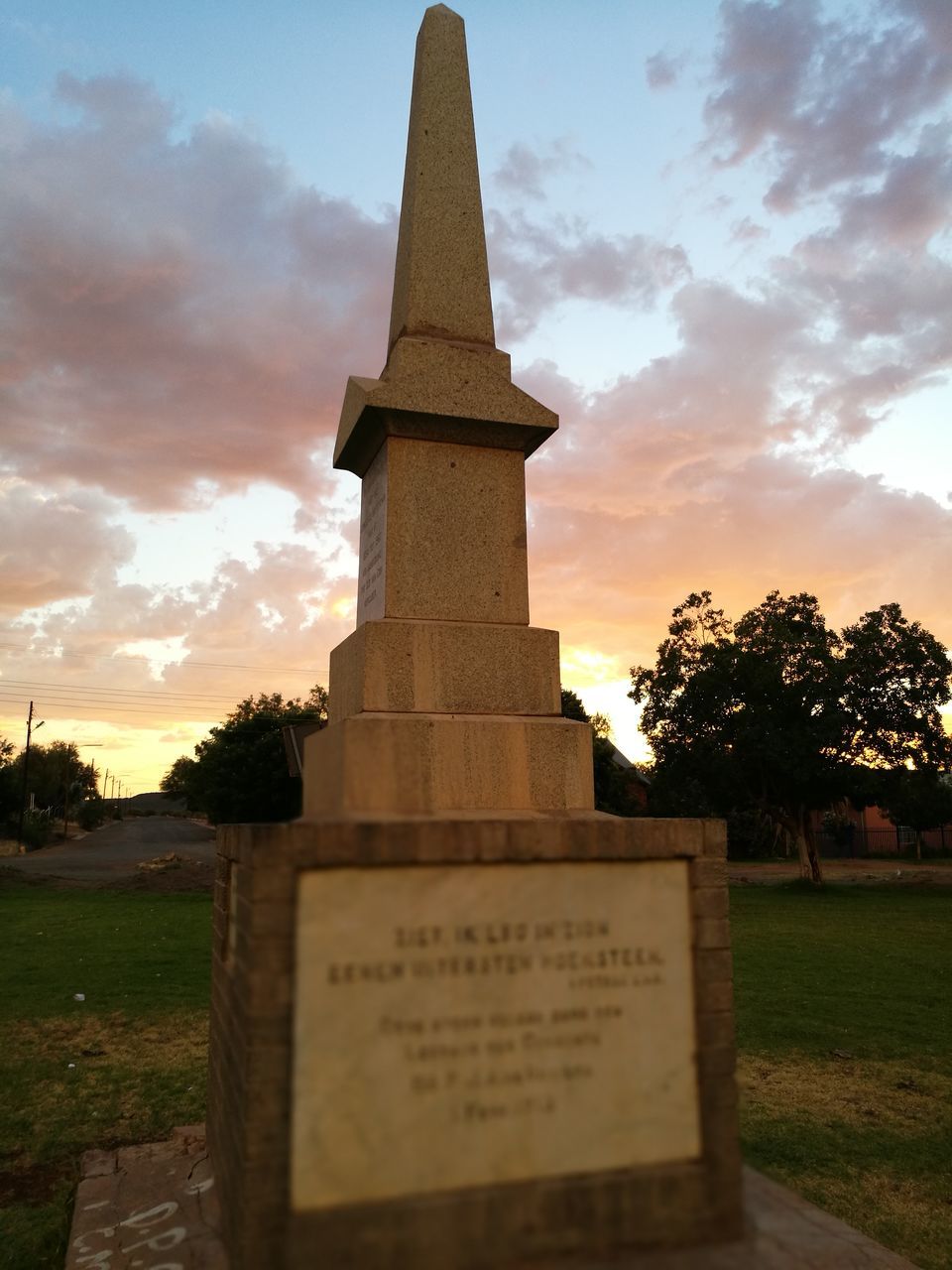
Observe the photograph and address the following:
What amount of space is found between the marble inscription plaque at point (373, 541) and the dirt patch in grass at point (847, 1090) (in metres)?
4.47

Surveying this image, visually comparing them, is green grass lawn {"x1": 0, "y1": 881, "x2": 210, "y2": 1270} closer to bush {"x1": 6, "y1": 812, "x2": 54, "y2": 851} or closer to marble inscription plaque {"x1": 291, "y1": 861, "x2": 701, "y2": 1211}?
marble inscription plaque {"x1": 291, "y1": 861, "x2": 701, "y2": 1211}

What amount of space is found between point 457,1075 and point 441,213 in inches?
184

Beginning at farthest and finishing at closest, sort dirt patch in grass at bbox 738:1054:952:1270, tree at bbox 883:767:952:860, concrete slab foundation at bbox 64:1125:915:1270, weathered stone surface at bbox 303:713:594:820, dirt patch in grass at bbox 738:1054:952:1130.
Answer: tree at bbox 883:767:952:860 < dirt patch in grass at bbox 738:1054:952:1130 < dirt patch in grass at bbox 738:1054:952:1270 < weathered stone surface at bbox 303:713:594:820 < concrete slab foundation at bbox 64:1125:915:1270

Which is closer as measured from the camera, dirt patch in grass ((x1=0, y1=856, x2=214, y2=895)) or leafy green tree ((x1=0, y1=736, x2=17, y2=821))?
dirt patch in grass ((x1=0, y1=856, x2=214, y2=895))

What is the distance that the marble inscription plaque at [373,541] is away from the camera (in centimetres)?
484

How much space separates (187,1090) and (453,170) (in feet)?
22.0

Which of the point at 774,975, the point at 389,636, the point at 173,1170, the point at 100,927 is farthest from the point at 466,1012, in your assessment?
the point at 100,927

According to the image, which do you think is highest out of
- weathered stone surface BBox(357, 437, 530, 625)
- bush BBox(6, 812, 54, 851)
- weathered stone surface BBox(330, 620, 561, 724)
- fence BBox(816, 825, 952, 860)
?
weathered stone surface BBox(357, 437, 530, 625)

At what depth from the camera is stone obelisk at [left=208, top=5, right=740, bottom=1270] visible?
118 inches

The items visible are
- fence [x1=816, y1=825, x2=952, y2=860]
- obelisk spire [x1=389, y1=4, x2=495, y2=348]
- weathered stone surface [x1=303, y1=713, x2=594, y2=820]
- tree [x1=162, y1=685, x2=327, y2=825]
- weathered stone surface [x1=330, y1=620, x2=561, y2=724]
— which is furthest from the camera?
fence [x1=816, y1=825, x2=952, y2=860]

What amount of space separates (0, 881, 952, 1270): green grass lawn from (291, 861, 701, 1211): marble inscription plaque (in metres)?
1.94

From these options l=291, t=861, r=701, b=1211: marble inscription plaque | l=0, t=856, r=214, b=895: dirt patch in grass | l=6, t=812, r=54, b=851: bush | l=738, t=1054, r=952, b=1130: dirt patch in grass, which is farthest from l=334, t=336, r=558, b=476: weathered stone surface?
l=6, t=812, r=54, b=851: bush

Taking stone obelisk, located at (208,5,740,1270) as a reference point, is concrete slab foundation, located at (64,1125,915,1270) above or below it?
below

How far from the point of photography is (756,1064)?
746 centimetres
